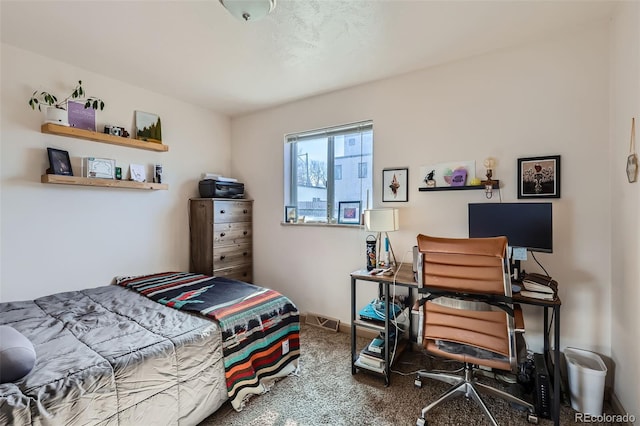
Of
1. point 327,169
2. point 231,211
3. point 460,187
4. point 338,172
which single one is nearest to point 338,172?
point 338,172

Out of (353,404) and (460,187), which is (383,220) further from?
(353,404)

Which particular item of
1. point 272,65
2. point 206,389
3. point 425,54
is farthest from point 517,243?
point 272,65

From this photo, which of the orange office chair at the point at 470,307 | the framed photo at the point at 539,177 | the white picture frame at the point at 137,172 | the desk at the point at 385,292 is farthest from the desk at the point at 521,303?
the white picture frame at the point at 137,172

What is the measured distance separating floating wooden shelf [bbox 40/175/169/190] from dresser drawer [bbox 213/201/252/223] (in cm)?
59

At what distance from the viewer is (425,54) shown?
2.28 metres

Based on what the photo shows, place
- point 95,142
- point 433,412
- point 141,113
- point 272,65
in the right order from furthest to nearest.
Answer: point 141,113
point 95,142
point 272,65
point 433,412

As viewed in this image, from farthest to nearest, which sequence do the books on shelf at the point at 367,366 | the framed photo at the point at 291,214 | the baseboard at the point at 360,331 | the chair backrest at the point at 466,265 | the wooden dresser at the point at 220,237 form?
the framed photo at the point at 291,214 → the wooden dresser at the point at 220,237 → the baseboard at the point at 360,331 → the books on shelf at the point at 367,366 → the chair backrest at the point at 466,265

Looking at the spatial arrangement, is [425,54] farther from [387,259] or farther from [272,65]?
[387,259]

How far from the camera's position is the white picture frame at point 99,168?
2.55m

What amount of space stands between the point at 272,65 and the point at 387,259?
2.02 metres

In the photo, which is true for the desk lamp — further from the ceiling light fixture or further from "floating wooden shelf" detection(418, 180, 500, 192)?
the ceiling light fixture

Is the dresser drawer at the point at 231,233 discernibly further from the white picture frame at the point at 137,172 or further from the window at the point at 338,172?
the window at the point at 338,172

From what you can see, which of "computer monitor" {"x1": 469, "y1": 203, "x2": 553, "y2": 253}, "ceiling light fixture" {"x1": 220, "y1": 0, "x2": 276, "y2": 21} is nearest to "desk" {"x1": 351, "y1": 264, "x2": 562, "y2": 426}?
"computer monitor" {"x1": 469, "y1": 203, "x2": 553, "y2": 253}

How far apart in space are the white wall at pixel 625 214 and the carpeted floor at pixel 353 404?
392mm
